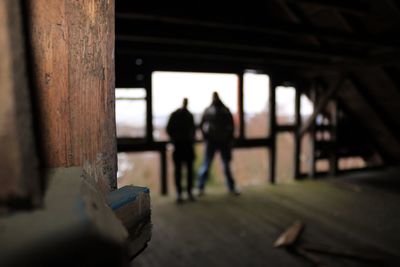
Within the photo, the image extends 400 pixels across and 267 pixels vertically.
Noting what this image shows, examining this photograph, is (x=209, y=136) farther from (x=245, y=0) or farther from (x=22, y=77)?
(x=22, y=77)

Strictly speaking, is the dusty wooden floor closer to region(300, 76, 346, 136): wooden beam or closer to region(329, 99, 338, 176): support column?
region(329, 99, 338, 176): support column

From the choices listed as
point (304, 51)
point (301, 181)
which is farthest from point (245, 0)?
point (301, 181)

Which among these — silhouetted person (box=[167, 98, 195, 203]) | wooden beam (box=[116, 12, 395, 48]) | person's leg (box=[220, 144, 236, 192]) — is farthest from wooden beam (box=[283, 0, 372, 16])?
person's leg (box=[220, 144, 236, 192])

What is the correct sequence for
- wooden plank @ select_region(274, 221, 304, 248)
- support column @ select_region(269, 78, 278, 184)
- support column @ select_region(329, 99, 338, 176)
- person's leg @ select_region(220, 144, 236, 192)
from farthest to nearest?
1. support column @ select_region(329, 99, 338, 176)
2. support column @ select_region(269, 78, 278, 184)
3. person's leg @ select_region(220, 144, 236, 192)
4. wooden plank @ select_region(274, 221, 304, 248)

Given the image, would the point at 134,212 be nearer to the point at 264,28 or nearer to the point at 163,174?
the point at 264,28

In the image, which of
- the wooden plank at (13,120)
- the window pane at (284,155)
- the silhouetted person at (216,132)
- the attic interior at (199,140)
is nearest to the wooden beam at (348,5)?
the attic interior at (199,140)

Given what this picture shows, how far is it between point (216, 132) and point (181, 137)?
65cm

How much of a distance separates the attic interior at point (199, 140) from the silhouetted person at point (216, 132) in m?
0.57

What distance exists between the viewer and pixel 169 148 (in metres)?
5.37

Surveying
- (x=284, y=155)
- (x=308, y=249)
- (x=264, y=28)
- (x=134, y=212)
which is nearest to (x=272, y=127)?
(x=264, y=28)

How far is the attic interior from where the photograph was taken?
35 cm

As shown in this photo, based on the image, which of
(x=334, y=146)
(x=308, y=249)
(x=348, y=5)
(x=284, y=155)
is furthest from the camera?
(x=284, y=155)

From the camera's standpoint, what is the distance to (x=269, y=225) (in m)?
3.86

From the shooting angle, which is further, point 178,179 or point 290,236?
point 178,179
